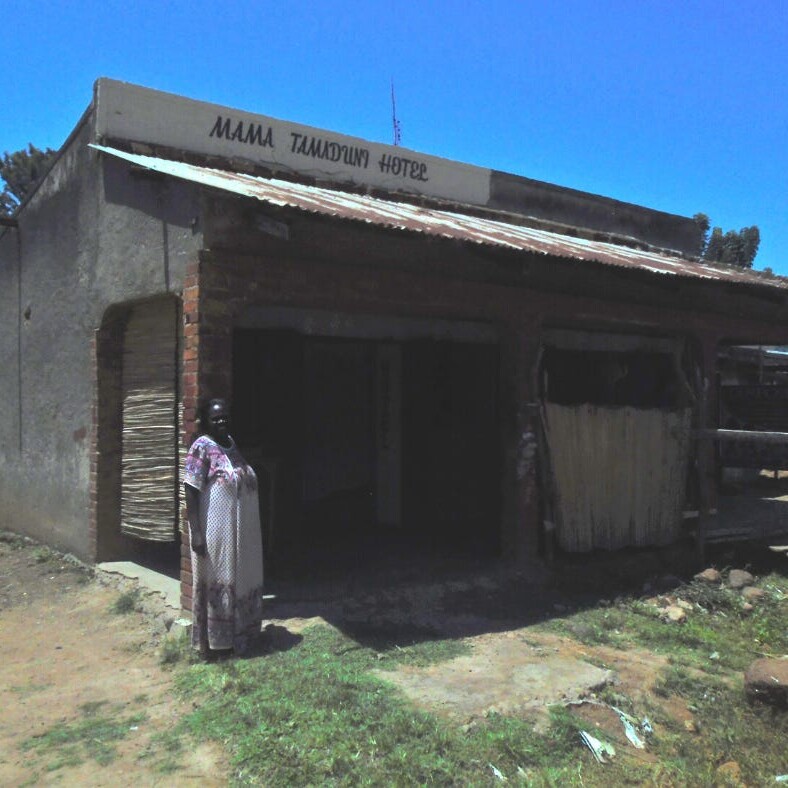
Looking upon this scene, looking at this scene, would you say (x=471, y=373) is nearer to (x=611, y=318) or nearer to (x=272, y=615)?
(x=611, y=318)

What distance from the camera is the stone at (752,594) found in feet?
22.4

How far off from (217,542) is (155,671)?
93 cm

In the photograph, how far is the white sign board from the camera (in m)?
7.04

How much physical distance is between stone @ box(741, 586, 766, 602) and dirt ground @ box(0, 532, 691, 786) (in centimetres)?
194

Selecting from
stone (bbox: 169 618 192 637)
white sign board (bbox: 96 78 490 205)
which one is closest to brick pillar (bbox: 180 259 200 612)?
stone (bbox: 169 618 192 637)

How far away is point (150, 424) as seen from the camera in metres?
Answer: 6.45

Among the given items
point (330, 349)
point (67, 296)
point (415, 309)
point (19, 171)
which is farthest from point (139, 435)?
point (19, 171)

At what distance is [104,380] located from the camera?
6.82 meters

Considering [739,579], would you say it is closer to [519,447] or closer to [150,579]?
[519,447]

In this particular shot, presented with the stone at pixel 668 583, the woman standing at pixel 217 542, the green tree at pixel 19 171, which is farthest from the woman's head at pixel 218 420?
the green tree at pixel 19 171

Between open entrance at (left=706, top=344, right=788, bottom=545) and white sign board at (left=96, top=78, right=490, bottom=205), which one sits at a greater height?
white sign board at (left=96, top=78, right=490, bottom=205)

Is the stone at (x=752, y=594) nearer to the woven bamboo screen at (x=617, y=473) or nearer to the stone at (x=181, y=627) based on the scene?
the woven bamboo screen at (x=617, y=473)

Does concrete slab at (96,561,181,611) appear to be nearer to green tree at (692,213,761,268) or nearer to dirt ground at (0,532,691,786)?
dirt ground at (0,532,691,786)

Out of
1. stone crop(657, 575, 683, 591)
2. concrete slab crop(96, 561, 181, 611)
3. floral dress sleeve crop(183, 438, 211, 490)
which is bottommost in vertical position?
stone crop(657, 575, 683, 591)
